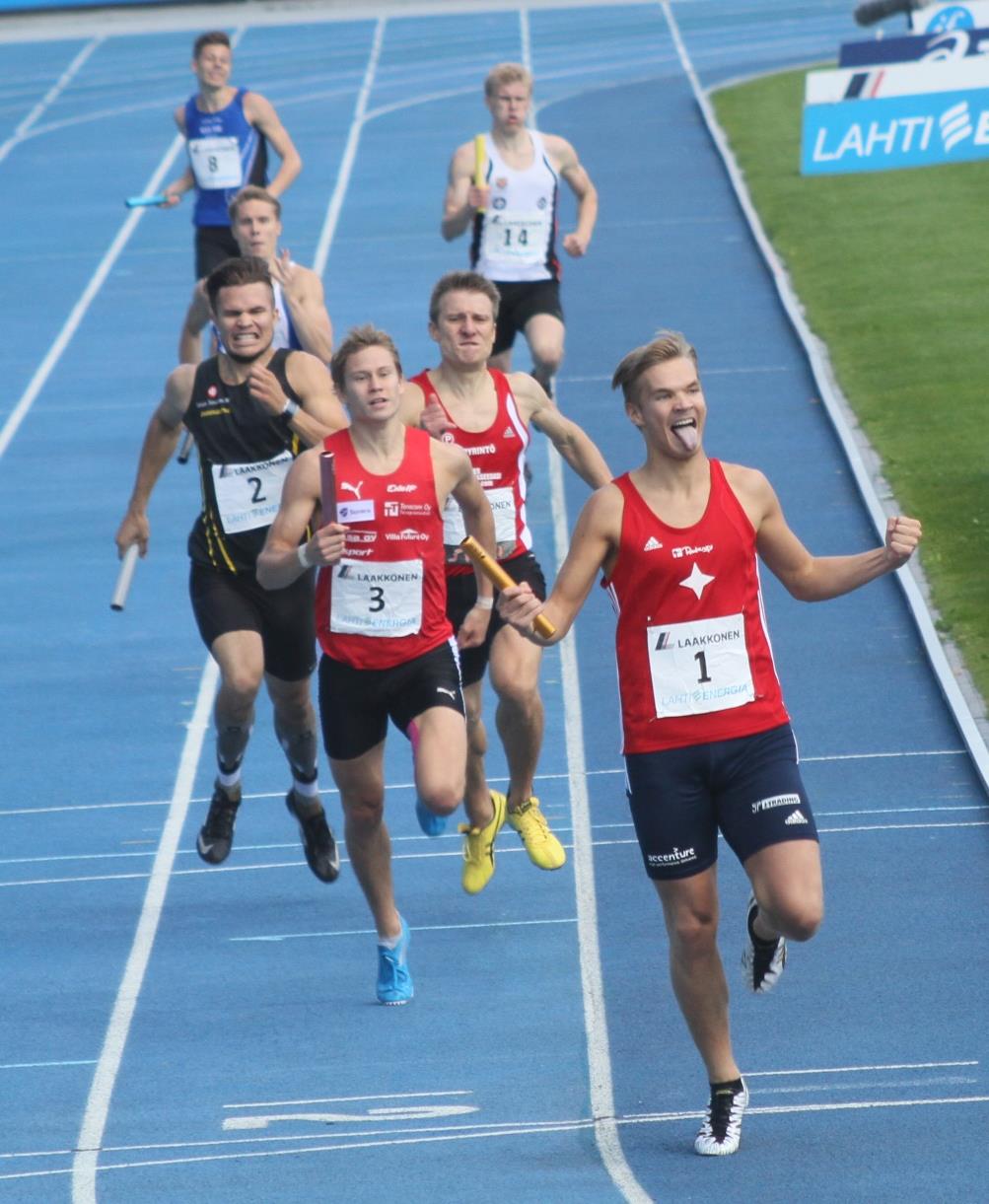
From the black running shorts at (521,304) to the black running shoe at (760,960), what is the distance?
6478mm

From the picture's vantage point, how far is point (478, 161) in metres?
11.5

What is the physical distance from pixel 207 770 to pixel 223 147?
5.74 m

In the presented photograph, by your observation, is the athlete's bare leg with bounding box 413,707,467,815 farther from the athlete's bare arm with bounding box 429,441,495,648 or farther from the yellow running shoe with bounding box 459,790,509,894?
the yellow running shoe with bounding box 459,790,509,894

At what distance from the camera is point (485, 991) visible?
7.69 metres

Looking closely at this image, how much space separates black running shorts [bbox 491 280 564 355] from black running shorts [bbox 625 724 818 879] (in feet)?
21.8

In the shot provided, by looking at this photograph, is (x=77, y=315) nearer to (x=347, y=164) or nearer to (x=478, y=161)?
(x=347, y=164)

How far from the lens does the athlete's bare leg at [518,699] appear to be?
781cm

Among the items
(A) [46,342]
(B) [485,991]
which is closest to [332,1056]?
(B) [485,991]

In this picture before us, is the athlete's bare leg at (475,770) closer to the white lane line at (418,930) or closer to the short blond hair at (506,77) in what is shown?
the white lane line at (418,930)

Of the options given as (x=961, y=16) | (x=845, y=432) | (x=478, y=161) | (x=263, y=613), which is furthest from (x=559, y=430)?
(x=961, y=16)

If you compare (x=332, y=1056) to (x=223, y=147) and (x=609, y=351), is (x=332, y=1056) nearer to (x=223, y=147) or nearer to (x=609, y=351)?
(x=223, y=147)

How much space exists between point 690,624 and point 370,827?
1814 mm

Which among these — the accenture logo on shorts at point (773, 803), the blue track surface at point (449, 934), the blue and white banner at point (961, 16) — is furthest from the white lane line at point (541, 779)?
the blue and white banner at point (961, 16)

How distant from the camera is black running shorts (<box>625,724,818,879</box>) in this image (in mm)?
5719
